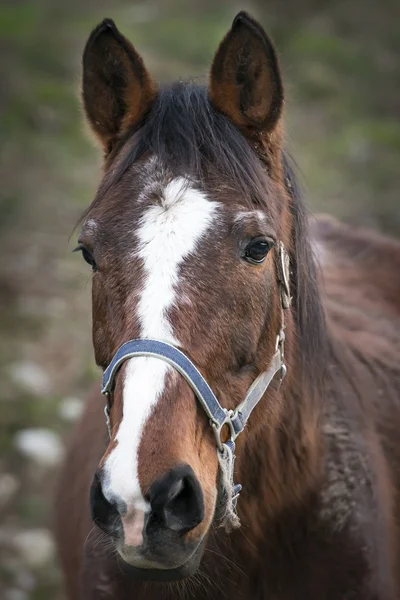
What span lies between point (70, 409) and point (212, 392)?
3.85 meters

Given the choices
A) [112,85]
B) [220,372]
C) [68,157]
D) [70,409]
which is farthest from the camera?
[68,157]

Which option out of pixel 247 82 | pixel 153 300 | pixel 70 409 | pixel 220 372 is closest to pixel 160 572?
pixel 220 372

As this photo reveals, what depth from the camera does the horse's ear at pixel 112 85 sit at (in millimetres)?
2682

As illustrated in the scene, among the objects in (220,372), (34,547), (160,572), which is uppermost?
(220,372)

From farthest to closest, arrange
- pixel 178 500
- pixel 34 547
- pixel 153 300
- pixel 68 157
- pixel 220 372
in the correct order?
1. pixel 68 157
2. pixel 34 547
3. pixel 220 372
4. pixel 153 300
5. pixel 178 500

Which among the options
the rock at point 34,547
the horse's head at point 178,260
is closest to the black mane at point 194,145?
the horse's head at point 178,260

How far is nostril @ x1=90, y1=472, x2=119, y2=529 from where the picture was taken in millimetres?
2060

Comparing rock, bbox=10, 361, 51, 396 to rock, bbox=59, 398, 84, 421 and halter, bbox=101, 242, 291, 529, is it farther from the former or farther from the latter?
halter, bbox=101, 242, 291, 529

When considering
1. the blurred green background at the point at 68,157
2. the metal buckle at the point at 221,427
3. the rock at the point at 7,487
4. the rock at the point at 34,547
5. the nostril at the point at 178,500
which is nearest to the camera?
the nostril at the point at 178,500

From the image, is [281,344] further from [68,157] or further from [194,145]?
[68,157]

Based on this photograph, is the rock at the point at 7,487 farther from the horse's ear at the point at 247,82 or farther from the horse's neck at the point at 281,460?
the horse's ear at the point at 247,82

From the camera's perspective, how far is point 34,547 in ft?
16.0

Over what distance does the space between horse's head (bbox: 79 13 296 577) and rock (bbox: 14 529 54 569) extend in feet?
8.89

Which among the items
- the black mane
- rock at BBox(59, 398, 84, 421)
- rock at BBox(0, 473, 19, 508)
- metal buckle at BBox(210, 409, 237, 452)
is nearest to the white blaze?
the black mane
